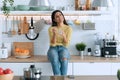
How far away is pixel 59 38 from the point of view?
450 centimetres

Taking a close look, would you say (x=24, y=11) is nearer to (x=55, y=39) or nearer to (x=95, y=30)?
(x=55, y=39)

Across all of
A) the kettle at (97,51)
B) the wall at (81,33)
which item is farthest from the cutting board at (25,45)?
the kettle at (97,51)

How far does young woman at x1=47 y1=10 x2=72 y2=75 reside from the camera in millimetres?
4344

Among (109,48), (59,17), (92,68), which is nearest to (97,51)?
(109,48)

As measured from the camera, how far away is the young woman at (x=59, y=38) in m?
4.34

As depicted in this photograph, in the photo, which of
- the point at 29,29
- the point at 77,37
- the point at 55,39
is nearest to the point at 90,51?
the point at 77,37

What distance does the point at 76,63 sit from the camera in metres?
4.37

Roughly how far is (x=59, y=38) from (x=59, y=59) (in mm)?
356

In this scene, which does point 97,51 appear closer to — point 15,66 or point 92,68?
point 92,68

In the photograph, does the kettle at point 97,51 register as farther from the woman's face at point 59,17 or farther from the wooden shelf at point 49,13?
the woman's face at point 59,17

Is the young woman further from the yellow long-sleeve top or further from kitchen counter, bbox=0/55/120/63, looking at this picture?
kitchen counter, bbox=0/55/120/63

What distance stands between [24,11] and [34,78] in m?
2.18

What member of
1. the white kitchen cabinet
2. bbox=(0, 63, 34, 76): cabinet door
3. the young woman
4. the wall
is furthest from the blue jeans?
the wall

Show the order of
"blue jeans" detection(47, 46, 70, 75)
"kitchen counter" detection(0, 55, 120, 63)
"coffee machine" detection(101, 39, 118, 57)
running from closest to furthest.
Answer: "blue jeans" detection(47, 46, 70, 75), "kitchen counter" detection(0, 55, 120, 63), "coffee machine" detection(101, 39, 118, 57)
